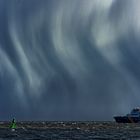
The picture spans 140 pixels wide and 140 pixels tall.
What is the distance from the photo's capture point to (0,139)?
96125 millimetres

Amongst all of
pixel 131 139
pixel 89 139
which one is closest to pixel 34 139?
pixel 89 139

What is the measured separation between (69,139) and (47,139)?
422 centimetres

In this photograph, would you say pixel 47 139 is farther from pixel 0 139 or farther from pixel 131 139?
pixel 131 139

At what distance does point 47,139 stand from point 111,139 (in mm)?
12844

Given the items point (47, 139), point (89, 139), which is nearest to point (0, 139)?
point (47, 139)

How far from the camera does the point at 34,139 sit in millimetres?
97750

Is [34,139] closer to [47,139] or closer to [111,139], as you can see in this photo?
[47,139]

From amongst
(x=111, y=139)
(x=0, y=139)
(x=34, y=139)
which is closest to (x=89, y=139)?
(x=111, y=139)

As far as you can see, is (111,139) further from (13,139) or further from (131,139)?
(13,139)

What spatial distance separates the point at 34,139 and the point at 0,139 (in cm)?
655

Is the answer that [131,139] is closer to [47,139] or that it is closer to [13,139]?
[47,139]

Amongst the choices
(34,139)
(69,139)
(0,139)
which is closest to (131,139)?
(69,139)

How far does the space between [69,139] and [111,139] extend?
28.5ft

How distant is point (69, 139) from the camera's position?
97.0m
